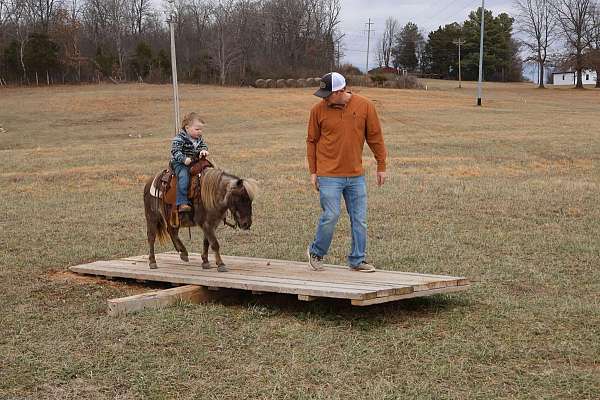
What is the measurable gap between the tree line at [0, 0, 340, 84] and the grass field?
45.4 meters

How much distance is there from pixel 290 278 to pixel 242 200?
0.94 m

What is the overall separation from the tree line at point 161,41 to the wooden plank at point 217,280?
53.5m

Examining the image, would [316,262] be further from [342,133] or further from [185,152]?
[185,152]

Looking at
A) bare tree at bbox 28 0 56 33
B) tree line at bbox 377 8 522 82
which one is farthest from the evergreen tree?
bare tree at bbox 28 0 56 33

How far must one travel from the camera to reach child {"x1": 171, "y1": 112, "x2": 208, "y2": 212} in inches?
286

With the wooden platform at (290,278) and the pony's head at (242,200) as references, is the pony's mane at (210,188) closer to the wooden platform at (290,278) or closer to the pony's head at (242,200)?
the pony's head at (242,200)

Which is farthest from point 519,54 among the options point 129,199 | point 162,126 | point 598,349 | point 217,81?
point 598,349

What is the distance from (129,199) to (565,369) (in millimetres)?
10936

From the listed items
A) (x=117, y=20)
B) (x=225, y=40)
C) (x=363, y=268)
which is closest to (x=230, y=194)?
(x=363, y=268)

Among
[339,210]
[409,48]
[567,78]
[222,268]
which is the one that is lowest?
[222,268]

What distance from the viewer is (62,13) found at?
249ft

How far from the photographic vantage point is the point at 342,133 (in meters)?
6.88

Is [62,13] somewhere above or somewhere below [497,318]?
above

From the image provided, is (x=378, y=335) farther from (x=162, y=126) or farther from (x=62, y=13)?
(x=62, y=13)
